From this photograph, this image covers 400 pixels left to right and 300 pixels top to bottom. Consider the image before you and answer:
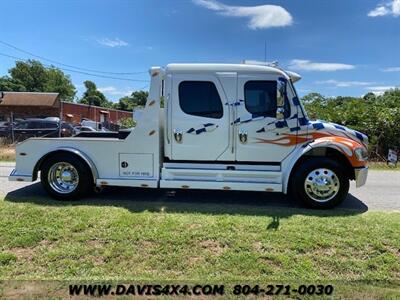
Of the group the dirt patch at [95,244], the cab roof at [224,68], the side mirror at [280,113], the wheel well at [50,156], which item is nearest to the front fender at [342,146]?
the side mirror at [280,113]

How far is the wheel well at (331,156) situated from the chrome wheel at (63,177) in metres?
3.88

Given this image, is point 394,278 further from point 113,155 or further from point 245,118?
point 113,155

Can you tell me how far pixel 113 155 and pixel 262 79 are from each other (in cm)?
295

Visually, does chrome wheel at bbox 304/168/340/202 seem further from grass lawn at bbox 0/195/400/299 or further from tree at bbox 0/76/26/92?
tree at bbox 0/76/26/92

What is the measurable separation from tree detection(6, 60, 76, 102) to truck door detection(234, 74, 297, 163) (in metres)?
89.5

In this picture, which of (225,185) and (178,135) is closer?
(225,185)

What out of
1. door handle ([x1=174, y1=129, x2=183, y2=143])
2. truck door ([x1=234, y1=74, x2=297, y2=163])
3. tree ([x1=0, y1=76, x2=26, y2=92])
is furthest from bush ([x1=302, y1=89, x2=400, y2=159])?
tree ([x1=0, y1=76, x2=26, y2=92])

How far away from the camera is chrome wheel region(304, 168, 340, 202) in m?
6.63

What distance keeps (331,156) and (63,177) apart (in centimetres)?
481

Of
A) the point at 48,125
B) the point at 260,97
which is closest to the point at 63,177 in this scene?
the point at 260,97

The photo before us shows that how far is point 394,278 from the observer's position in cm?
409

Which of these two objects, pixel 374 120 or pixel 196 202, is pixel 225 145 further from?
pixel 374 120

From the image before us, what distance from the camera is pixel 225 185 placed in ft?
22.2

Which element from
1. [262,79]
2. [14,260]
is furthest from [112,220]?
[262,79]
